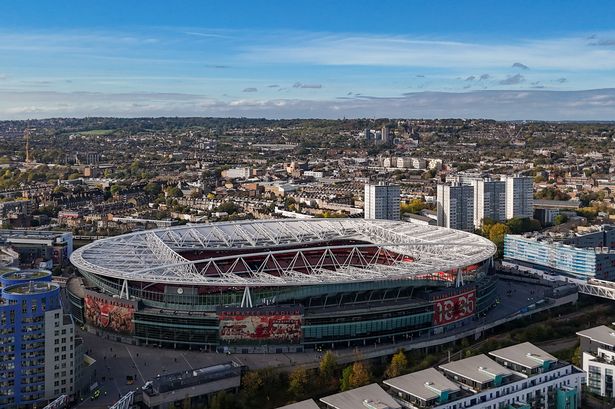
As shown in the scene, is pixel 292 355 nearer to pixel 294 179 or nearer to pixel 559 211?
pixel 559 211

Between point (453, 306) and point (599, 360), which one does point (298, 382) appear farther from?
point (599, 360)

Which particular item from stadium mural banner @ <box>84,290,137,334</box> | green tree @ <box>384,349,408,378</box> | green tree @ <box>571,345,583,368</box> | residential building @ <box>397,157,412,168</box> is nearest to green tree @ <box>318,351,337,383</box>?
green tree @ <box>384,349,408,378</box>

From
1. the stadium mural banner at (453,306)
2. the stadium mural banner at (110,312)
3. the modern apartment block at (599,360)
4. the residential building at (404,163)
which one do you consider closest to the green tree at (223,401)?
the stadium mural banner at (110,312)

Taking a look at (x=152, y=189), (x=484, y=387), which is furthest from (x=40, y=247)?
(x=152, y=189)

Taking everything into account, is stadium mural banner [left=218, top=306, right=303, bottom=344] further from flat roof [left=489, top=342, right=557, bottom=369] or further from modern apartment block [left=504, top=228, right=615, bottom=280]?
modern apartment block [left=504, top=228, right=615, bottom=280]

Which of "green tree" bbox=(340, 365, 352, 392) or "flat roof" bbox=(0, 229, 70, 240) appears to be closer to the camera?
"green tree" bbox=(340, 365, 352, 392)

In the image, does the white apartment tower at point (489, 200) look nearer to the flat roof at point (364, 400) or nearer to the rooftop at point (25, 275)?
the rooftop at point (25, 275)
